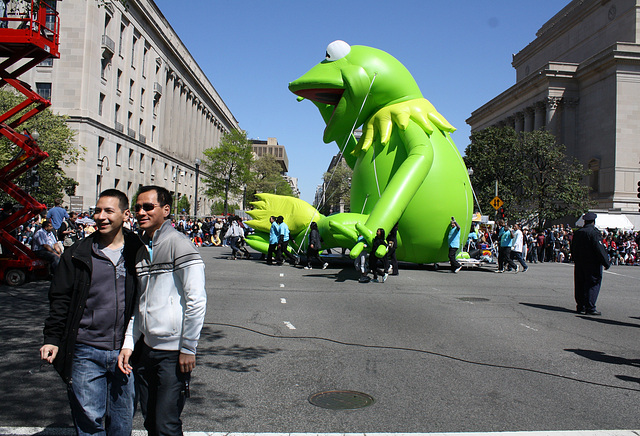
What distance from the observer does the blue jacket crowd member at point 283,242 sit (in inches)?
665

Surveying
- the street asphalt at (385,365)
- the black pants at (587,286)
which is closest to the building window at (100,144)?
the street asphalt at (385,365)

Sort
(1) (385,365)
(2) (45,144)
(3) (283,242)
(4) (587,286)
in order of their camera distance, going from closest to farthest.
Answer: (1) (385,365) → (4) (587,286) → (3) (283,242) → (2) (45,144)

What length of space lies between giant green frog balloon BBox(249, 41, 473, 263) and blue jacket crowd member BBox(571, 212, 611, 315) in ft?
14.7

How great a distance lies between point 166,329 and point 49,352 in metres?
0.65

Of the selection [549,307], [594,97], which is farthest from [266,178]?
[549,307]

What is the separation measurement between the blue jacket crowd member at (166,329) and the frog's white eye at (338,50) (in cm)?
1228

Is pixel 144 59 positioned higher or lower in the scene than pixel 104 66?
higher

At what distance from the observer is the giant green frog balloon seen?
14.4m

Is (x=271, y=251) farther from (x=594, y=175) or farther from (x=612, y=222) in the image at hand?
(x=594, y=175)

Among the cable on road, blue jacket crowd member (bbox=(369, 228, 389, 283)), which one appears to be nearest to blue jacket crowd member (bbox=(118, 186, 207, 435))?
the cable on road

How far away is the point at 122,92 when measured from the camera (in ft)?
144

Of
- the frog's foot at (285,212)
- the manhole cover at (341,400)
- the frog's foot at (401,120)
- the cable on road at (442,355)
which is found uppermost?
the frog's foot at (401,120)

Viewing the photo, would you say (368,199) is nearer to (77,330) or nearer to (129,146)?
(77,330)

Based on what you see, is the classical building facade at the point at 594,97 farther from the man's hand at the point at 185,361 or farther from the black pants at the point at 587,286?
the man's hand at the point at 185,361
